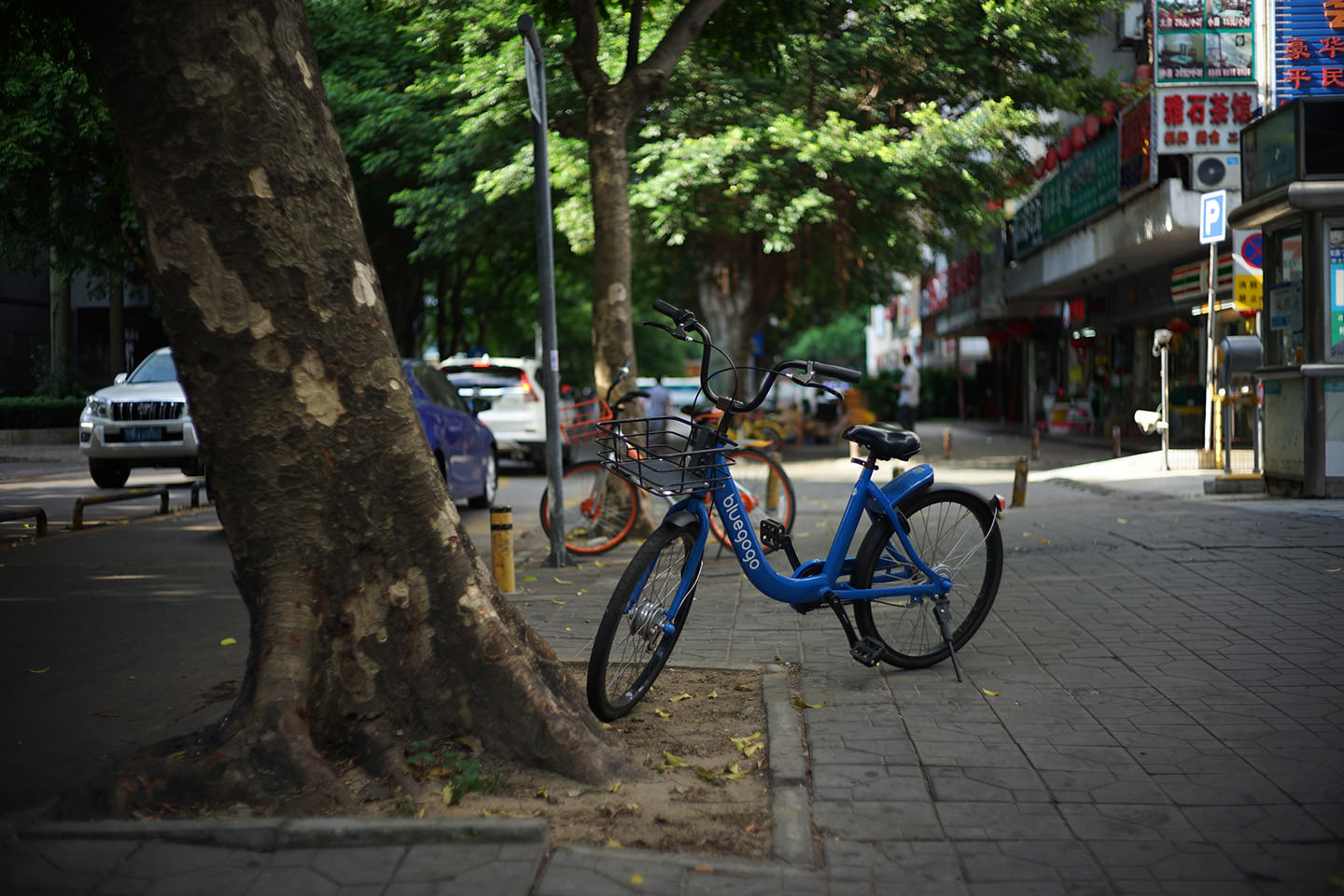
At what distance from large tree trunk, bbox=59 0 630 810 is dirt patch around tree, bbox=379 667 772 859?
4.2 inches

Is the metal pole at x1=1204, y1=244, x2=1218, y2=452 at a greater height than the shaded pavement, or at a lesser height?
greater

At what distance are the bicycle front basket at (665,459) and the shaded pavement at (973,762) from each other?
0.93 metres

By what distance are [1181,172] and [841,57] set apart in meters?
5.77


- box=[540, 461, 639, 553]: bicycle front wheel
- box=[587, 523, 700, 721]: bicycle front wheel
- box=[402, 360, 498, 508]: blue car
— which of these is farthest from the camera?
box=[402, 360, 498, 508]: blue car

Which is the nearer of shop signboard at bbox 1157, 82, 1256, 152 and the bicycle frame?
the bicycle frame

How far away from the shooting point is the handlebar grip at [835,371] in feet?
15.8

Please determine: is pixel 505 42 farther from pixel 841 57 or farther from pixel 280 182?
pixel 280 182

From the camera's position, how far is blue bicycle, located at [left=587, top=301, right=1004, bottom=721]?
454 centimetres

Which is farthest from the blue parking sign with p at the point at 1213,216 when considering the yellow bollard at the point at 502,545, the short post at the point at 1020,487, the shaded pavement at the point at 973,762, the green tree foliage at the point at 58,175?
the green tree foliage at the point at 58,175

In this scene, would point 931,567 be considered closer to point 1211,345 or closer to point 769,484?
point 769,484

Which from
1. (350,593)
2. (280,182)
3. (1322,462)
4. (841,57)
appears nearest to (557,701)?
(350,593)

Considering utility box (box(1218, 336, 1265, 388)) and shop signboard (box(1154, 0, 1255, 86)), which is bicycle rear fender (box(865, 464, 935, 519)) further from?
shop signboard (box(1154, 0, 1255, 86))

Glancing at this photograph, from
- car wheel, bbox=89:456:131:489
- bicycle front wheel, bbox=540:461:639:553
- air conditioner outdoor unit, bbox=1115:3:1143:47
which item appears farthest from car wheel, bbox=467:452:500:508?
air conditioner outdoor unit, bbox=1115:3:1143:47

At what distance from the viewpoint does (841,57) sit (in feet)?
62.7
